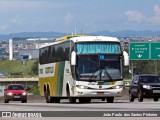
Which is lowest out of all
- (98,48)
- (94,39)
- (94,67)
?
(94,67)

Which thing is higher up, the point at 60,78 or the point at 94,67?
the point at 94,67

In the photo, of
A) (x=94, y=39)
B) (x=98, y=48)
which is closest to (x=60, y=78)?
(x=94, y=39)

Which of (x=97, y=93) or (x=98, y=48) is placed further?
(x=98, y=48)

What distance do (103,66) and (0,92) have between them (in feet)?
270

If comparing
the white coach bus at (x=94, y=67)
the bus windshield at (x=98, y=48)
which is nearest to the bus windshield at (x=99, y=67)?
the white coach bus at (x=94, y=67)

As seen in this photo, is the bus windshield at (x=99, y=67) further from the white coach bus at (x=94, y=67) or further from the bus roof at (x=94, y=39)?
the bus roof at (x=94, y=39)

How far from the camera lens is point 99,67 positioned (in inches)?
1423

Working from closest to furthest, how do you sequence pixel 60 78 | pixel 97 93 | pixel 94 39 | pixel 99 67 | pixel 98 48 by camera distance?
pixel 99 67
pixel 97 93
pixel 98 48
pixel 94 39
pixel 60 78

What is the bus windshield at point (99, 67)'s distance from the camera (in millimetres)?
36250

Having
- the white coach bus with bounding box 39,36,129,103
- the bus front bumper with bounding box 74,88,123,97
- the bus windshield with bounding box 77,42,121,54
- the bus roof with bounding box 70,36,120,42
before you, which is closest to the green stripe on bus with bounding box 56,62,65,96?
the white coach bus with bounding box 39,36,129,103

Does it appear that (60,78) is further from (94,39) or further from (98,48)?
(98,48)

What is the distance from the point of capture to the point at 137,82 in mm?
42688

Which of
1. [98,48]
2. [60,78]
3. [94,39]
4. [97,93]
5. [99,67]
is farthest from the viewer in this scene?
[60,78]

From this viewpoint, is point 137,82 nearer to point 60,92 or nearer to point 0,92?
point 60,92
